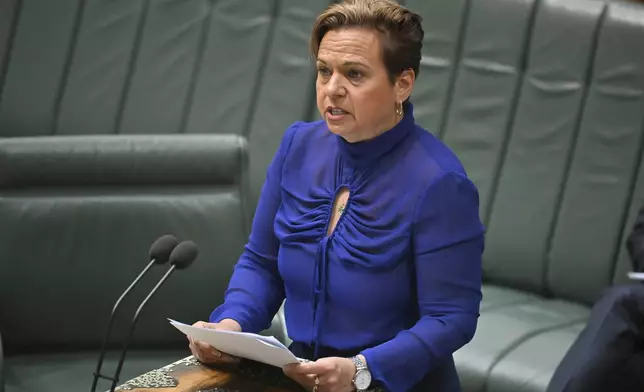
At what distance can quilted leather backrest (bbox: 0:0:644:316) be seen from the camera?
2943mm

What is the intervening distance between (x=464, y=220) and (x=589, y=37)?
159 centimetres

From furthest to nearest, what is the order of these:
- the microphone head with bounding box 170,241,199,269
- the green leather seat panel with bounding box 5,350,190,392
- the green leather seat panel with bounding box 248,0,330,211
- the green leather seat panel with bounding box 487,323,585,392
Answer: the green leather seat panel with bounding box 248,0,330,211 < the green leather seat panel with bounding box 487,323,585,392 < the green leather seat panel with bounding box 5,350,190,392 < the microphone head with bounding box 170,241,199,269

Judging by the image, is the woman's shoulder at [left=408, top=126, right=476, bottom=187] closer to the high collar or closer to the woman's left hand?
the high collar

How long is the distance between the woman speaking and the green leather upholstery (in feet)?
2.49

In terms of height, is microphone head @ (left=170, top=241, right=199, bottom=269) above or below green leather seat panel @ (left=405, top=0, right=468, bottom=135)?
below

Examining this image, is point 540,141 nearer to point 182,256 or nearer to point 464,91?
point 464,91

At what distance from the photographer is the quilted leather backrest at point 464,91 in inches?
116

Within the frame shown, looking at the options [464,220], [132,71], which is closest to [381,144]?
[464,220]

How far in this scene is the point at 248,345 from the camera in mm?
1471

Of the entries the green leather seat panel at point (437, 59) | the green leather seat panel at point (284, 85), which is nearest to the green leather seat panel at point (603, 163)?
the green leather seat panel at point (437, 59)

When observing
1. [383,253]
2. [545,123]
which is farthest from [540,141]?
[383,253]

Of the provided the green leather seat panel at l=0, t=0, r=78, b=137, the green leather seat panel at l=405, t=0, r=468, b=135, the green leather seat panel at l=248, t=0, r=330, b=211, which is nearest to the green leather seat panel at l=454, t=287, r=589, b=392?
the green leather seat panel at l=405, t=0, r=468, b=135

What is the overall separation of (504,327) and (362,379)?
4.25 feet

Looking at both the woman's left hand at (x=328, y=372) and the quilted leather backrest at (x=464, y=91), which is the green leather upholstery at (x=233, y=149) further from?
the woman's left hand at (x=328, y=372)
